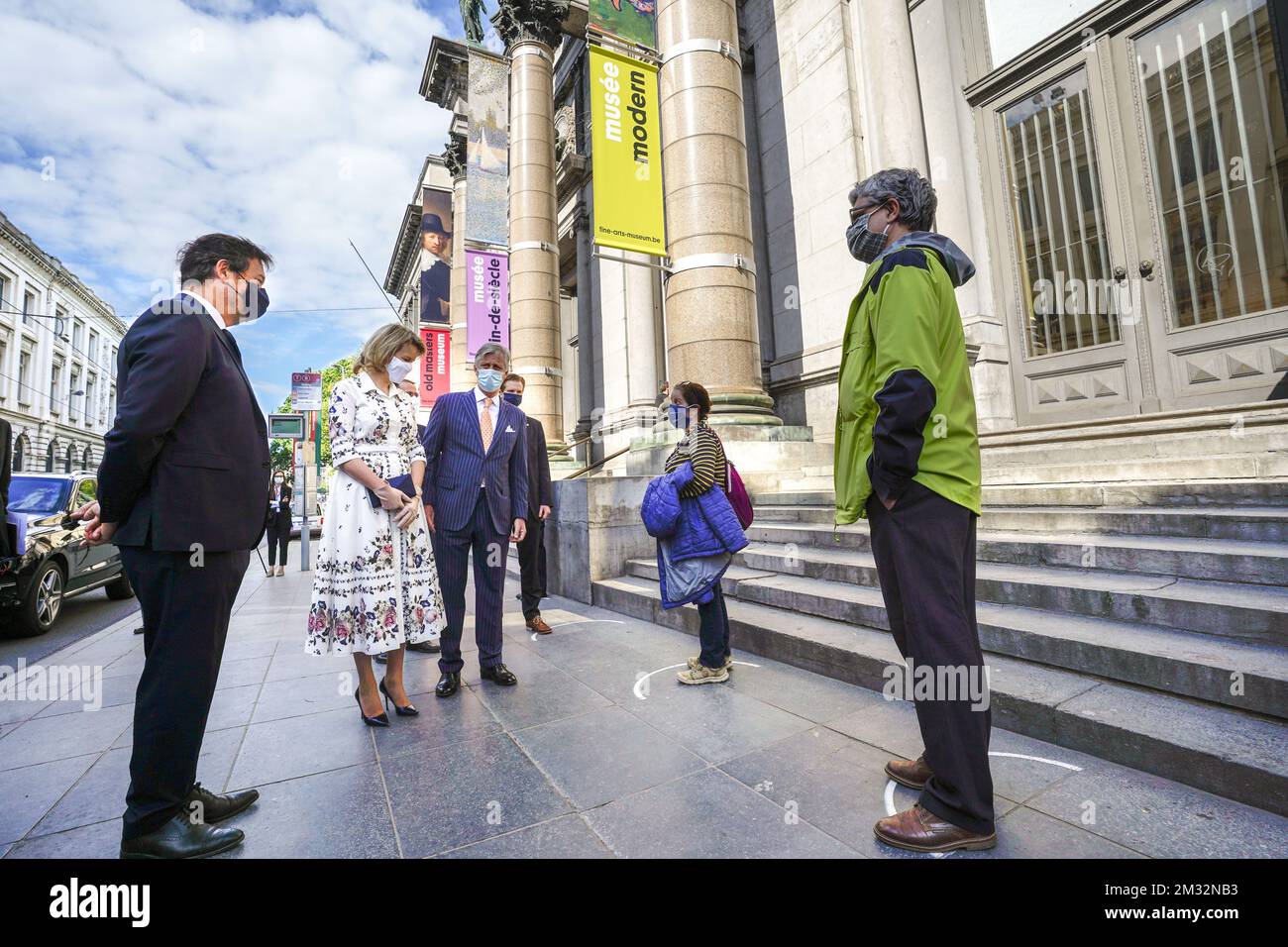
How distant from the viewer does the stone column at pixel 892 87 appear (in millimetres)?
8328

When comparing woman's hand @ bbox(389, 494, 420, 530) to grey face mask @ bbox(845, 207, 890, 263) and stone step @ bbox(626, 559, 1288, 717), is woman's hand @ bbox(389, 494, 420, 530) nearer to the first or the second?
grey face mask @ bbox(845, 207, 890, 263)

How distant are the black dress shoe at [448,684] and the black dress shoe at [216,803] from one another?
144 cm

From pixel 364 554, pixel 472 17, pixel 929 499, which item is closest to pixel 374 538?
pixel 364 554

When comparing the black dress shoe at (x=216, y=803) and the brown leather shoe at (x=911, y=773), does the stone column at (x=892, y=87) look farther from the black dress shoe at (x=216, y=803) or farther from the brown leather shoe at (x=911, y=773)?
the black dress shoe at (x=216, y=803)

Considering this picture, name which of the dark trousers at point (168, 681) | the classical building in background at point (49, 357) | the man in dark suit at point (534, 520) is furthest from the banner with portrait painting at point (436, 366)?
the classical building in background at point (49, 357)

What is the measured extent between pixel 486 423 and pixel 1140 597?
408 centimetres

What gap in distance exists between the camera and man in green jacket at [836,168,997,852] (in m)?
2.10

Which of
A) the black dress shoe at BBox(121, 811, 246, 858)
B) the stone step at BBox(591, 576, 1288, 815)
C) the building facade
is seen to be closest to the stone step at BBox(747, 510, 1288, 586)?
the stone step at BBox(591, 576, 1288, 815)

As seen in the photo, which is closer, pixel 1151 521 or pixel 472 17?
pixel 1151 521

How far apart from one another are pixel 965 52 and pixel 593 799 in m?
10.3

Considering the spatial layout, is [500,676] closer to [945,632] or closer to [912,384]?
[945,632]

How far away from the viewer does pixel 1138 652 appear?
2.88m

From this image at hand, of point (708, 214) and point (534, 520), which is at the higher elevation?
point (708, 214)
